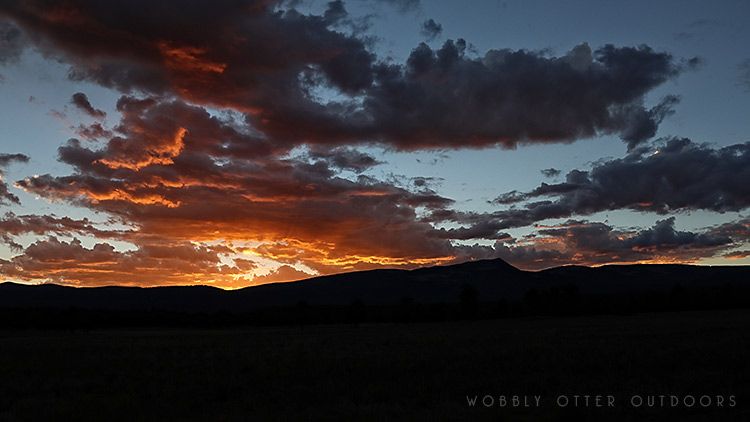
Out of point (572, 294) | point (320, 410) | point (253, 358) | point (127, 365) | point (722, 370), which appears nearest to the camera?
point (320, 410)

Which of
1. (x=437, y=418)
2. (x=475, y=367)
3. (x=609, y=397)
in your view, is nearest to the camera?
(x=437, y=418)

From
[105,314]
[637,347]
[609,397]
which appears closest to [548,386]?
[609,397]

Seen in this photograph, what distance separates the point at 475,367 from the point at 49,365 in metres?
20.7

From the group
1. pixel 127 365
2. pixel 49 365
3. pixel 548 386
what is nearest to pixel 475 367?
pixel 548 386

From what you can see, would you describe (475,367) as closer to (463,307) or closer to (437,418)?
(437,418)

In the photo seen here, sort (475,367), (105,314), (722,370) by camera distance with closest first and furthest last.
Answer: (722,370) → (475,367) → (105,314)

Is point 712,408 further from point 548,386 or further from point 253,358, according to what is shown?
point 253,358

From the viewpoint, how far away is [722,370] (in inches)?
940

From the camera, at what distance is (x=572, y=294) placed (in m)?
136

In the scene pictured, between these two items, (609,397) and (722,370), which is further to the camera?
→ (722,370)

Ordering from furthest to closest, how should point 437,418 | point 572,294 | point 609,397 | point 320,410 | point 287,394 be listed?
point 572,294
point 287,394
point 609,397
point 320,410
point 437,418

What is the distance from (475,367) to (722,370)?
30.4 ft

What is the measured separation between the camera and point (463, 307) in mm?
122688

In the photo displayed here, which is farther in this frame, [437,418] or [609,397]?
[609,397]
